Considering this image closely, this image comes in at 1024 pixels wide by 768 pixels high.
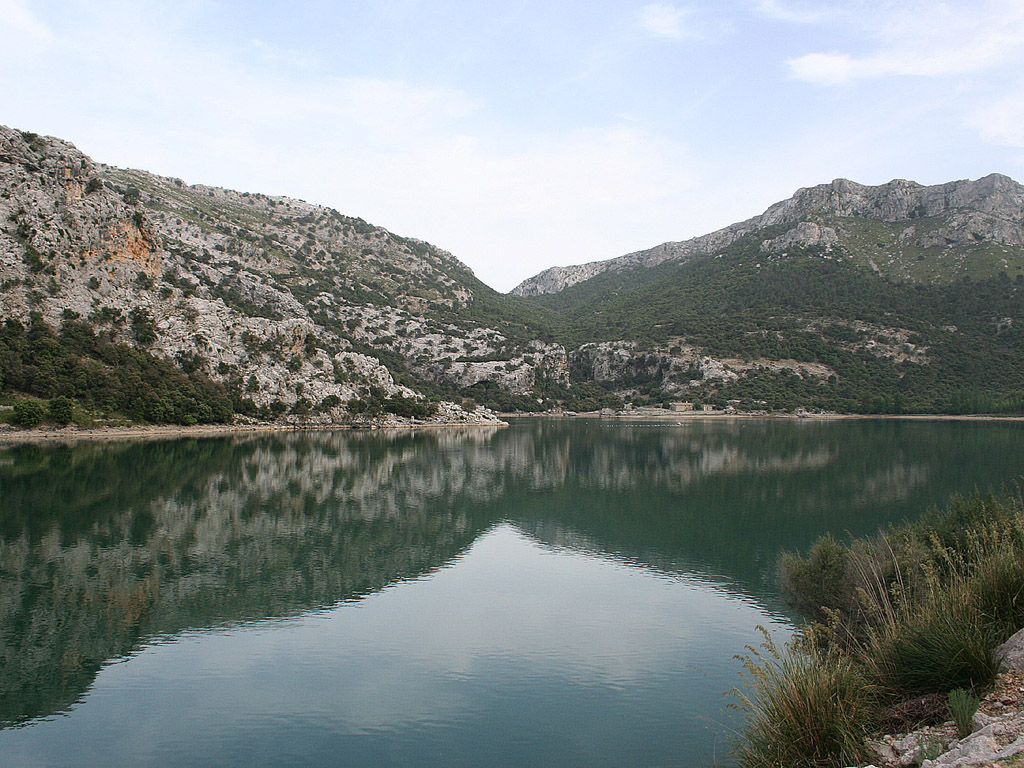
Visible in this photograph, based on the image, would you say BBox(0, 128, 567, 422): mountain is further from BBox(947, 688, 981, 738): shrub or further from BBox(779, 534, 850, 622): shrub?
BBox(947, 688, 981, 738): shrub

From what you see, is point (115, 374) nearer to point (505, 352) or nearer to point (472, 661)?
point (472, 661)

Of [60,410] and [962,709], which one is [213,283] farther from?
[962,709]

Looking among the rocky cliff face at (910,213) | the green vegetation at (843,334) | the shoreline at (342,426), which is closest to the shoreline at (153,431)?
the shoreline at (342,426)

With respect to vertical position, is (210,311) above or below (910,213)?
below

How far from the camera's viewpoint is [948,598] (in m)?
6.68

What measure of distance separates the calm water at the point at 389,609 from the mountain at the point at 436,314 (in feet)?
89.4

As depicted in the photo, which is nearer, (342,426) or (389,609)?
(389,609)

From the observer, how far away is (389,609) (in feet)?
46.1

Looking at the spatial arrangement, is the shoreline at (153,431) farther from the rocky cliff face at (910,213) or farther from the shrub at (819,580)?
the rocky cliff face at (910,213)

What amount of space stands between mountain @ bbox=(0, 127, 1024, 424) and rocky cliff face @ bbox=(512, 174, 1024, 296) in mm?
420

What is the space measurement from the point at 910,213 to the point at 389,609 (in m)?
151

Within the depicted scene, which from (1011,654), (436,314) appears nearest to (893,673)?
(1011,654)

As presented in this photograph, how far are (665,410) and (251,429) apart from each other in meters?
67.6

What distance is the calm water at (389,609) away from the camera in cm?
857
